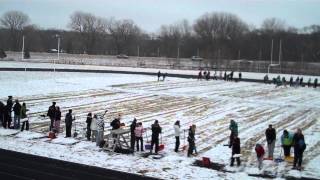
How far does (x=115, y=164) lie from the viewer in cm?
1820

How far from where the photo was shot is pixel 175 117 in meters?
29.9

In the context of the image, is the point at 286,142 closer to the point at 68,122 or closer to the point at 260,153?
the point at 260,153

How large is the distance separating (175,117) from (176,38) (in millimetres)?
126400

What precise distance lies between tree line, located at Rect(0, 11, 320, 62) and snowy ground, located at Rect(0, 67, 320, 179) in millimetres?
73769

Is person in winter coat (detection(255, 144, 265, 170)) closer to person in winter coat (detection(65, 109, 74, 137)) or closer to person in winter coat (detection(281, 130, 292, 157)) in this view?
person in winter coat (detection(281, 130, 292, 157))

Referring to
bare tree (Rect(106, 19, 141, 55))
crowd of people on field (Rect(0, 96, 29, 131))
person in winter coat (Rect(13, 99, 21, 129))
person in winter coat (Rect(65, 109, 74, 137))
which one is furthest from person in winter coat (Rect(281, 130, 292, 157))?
bare tree (Rect(106, 19, 141, 55))

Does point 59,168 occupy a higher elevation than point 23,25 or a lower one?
lower

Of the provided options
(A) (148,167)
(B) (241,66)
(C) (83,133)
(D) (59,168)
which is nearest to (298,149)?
(A) (148,167)

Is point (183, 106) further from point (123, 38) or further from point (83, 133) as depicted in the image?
point (123, 38)

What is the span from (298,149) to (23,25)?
511 feet

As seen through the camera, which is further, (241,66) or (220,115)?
(241,66)

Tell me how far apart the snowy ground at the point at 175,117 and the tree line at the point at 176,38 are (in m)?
73.8

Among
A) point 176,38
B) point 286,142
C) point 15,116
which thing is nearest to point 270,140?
point 286,142

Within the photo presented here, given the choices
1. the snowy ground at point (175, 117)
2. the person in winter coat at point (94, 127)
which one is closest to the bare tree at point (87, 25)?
the snowy ground at point (175, 117)
